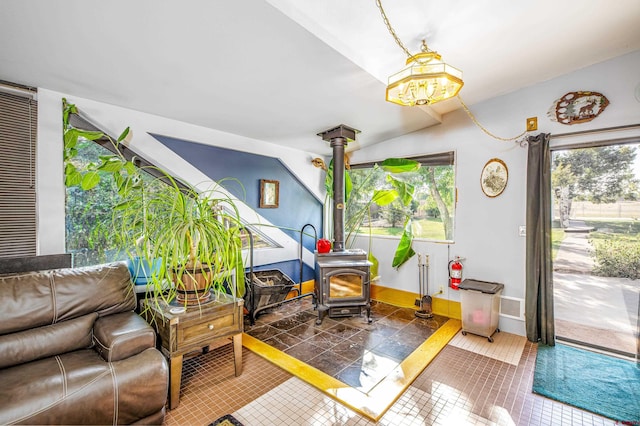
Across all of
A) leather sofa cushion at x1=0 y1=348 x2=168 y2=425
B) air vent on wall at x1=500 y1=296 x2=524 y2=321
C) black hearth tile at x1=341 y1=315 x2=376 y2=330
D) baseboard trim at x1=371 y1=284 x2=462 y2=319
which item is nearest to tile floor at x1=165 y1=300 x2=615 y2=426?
leather sofa cushion at x1=0 y1=348 x2=168 y2=425

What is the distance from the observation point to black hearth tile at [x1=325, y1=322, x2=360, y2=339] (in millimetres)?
3039

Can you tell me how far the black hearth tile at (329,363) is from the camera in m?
2.37

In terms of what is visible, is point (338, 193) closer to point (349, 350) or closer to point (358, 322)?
point (358, 322)

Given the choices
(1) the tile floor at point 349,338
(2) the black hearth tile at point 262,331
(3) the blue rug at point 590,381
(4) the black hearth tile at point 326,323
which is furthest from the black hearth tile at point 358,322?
(3) the blue rug at point 590,381

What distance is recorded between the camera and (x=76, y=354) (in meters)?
1.78

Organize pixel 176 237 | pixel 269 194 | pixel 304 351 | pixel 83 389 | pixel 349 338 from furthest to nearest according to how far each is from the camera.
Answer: pixel 269 194 < pixel 349 338 < pixel 304 351 < pixel 176 237 < pixel 83 389

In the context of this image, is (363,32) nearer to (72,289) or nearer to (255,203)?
(255,203)

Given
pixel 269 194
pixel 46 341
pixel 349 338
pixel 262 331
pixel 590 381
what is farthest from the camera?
pixel 269 194

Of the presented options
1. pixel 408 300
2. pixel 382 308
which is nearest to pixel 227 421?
pixel 382 308

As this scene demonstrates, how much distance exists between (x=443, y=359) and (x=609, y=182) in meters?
2.26

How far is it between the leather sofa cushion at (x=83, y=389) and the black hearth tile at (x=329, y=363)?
3.78 feet

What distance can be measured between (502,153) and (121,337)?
3.79 m

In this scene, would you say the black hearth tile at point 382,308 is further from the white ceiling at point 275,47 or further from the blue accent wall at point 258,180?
the white ceiling at point 275,47

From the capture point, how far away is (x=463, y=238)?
355cm
